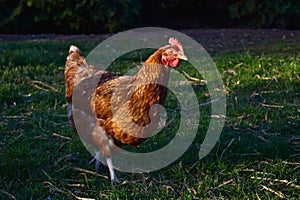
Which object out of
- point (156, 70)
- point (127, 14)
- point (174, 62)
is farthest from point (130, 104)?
point (127, 14)

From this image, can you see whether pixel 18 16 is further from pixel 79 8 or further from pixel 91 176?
pixel 91 176

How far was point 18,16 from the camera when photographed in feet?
30.3

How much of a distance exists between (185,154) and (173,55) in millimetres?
970

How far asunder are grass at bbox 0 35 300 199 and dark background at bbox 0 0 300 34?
2842mm

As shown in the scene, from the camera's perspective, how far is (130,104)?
140 inches

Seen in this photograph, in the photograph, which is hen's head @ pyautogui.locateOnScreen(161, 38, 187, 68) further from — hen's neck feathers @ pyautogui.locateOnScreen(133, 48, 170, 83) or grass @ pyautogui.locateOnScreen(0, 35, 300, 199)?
grass @ pyautogui.locateOnScreen(0, 35, 300, 199)

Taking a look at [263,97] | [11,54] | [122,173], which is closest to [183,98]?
[263,97]

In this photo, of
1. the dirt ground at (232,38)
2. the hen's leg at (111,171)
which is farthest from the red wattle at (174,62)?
the dirt ground at (232,38)

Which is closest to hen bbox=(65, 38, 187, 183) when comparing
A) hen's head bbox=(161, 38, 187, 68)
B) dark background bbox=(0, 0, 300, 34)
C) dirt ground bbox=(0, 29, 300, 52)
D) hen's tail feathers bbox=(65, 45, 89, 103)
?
hen's head bbox=(161, 38, 187, 68)

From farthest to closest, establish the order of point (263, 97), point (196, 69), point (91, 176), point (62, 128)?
1. point (196, 69)
2. point (263, 97)
3. point (62, 128)
4. point (91, 176)

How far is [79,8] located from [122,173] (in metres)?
5.50

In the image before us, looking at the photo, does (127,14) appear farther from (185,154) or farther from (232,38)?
(185,154)

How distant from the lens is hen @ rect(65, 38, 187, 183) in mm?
3482

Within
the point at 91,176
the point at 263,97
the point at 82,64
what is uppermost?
the point at 82,64
